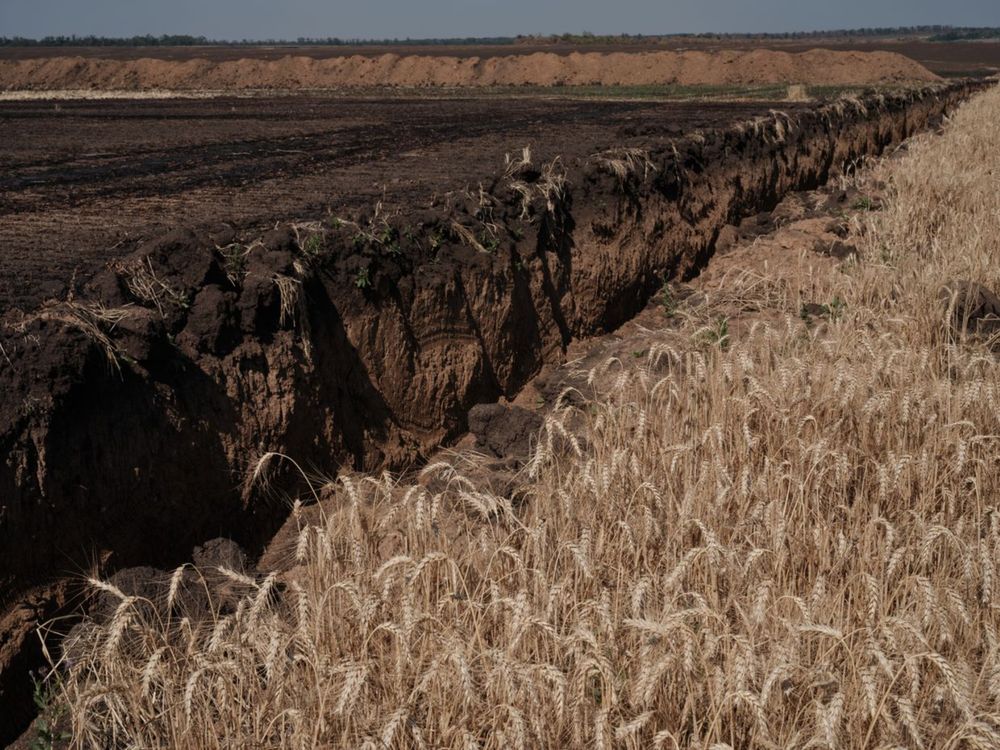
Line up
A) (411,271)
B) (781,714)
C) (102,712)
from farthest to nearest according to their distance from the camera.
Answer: (411,271)
(102,712)
(781,714)

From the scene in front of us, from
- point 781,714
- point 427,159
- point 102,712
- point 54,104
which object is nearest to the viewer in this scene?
point 781,714

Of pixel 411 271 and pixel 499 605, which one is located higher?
pixel 411 271

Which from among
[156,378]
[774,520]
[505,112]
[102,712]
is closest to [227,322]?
[156,378]

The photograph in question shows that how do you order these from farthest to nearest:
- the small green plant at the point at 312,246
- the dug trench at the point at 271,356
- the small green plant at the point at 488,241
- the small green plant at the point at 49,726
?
the small green plant at the point at 488,241
the small green plant at the point at 312,246
the dug trench at the point at 271,356
the small green plant at the point at 49,726

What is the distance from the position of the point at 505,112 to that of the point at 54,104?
11325mm

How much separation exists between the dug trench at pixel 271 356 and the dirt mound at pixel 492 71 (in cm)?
4038

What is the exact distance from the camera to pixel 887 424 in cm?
506

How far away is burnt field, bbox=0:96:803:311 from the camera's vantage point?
7539 millimetres

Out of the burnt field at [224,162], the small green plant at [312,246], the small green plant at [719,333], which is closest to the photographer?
the small green plant at [312,246]

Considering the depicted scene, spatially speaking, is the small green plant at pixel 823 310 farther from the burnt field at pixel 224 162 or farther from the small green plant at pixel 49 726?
the small green plant at pixel 49 726

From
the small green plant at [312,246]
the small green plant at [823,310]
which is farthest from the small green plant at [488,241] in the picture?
the small green plant at [823,310]

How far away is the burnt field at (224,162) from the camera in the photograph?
24.7 ft

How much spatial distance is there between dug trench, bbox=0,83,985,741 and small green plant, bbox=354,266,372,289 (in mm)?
12

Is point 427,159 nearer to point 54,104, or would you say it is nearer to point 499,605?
point 499,605
